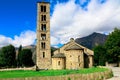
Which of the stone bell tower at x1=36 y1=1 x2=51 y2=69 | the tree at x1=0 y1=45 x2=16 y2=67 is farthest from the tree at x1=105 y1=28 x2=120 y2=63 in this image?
the tree at x1=0 y1=45 x2=16 y2=67

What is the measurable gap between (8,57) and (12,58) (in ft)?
5.80

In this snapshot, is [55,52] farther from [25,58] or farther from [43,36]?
[25,58]

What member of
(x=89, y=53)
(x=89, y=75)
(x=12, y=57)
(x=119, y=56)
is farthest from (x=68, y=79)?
(x=12, y=57)

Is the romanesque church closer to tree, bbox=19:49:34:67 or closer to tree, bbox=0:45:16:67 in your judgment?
tree, bbox=0:45:16:67

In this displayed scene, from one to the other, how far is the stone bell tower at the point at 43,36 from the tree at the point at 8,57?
3859cm

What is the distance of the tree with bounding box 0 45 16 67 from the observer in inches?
4337

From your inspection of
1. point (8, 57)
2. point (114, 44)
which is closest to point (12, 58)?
point (8, 57)

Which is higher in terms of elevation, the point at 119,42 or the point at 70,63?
the point at 119,42

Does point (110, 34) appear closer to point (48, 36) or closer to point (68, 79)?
point (48, 36)

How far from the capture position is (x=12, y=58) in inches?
4446

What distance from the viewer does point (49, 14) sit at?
7706 centimetres

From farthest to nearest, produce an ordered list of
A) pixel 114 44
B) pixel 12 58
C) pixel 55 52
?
pixel 12 58 < pixel 114 44 < pixel 55 52

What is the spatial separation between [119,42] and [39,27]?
85.4 ft

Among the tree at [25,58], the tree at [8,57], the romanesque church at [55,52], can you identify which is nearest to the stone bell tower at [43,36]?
the romanesque church at [55,52]
